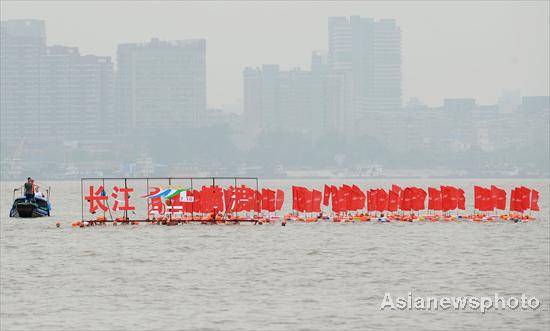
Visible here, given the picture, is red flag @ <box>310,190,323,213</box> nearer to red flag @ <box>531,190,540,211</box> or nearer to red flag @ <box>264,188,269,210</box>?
red flag @ <box>264,188,269,210</box>

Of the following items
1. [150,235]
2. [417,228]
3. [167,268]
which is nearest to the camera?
[167,268]

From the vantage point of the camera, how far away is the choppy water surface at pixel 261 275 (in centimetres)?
4675

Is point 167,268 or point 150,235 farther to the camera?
point 150,235

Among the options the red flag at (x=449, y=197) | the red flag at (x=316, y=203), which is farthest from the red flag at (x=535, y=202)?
the red flag at (x=316, y=203)

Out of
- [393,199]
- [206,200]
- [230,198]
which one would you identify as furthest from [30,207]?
[393,199]

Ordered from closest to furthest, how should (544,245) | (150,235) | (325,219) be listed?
1. (544,245)
2. (150,235)
3. (325,219)

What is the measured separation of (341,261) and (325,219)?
34637mm

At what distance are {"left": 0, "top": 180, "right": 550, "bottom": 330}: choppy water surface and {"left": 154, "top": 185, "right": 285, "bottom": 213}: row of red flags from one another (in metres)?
1.66

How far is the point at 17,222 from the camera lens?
A: 362 feet

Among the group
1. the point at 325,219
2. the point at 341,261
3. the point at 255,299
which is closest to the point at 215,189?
the point at 325,219

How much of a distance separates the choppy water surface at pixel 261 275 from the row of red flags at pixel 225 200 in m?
1.66

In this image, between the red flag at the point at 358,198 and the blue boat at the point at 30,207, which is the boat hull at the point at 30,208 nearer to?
the blue boat at the point at 30,207

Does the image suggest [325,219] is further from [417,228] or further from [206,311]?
[206,311]

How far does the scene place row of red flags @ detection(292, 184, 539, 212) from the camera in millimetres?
93312
